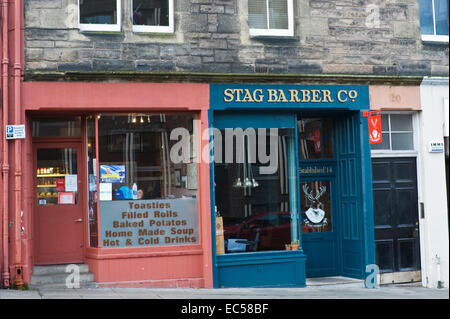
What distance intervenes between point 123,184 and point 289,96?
3437 mm

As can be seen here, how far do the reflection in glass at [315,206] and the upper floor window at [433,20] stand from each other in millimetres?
3623

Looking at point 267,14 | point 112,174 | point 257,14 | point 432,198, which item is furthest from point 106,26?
point 432,198

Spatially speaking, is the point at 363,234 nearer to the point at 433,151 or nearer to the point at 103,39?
the point at 433,151

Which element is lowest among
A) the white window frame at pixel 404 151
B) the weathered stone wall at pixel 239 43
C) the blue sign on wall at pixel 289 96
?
the white window frame at pixel 404 151

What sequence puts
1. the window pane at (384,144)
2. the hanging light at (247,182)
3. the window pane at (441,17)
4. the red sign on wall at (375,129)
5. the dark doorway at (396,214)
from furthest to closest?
the window pane at (441,17) → the window pane at (384,144) → the dark doorway at (396,214) → the red sign on wall at (375,129) → the hanging light at (247,182)

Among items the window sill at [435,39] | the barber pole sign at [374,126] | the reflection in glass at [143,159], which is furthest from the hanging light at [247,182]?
the window sill at [435,39]

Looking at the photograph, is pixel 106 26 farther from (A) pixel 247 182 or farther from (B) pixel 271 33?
(A) pixel 247 182

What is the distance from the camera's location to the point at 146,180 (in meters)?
11.8

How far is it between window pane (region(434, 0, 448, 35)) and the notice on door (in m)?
6.15

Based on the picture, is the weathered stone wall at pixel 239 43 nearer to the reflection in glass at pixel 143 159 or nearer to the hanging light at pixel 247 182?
the reflection in glass at pixel 143 159

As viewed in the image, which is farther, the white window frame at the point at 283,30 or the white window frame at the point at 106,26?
the white window frame at the point at 283,30

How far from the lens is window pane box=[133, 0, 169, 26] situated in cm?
1185

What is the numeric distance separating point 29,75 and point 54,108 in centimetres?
67

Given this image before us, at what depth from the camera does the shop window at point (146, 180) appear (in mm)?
11578
